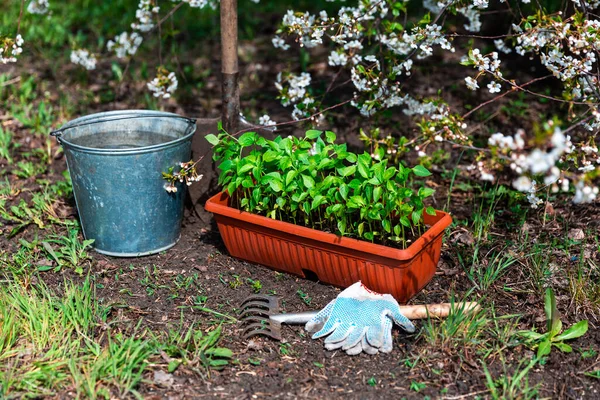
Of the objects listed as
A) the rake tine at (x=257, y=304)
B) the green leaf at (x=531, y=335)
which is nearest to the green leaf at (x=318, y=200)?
the rake tine at (x=257, y=304)

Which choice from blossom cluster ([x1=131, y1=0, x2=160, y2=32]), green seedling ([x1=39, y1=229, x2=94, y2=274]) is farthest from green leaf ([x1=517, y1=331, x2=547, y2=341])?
blossom cluster ([x1=131, y1=0, x2=160, y2=32])

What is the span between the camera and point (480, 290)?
306 cm

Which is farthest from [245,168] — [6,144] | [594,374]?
[6,144]

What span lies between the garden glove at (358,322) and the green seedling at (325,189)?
0.26 meters

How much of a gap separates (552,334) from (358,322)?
0.73 meters

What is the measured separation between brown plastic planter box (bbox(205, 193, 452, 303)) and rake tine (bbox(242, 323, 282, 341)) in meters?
0.41

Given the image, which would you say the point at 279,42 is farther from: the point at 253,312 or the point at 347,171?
the point at 253,312

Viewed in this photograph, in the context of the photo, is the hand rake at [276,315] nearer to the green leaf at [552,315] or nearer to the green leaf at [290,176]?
the green leaf at [552,315]

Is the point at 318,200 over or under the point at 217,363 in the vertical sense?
over

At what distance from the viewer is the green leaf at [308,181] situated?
9.73 feet

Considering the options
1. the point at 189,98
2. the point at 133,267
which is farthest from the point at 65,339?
the point at 189,98

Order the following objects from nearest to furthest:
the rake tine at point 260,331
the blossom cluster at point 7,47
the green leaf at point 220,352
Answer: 1. the green leaf at point 220,352
2. the rake tine at point 260,331
3. the blossom cluster at point 7,47

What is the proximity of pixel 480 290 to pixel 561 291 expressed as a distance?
350 mm

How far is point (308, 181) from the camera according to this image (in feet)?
9.77
